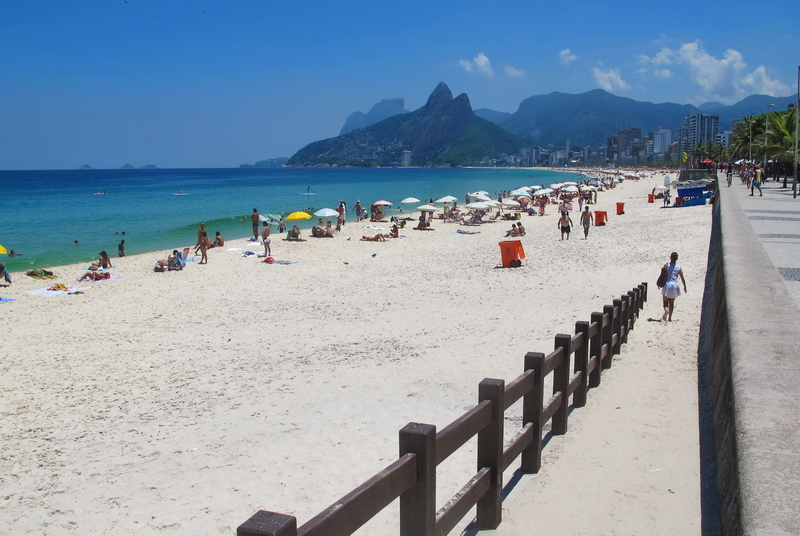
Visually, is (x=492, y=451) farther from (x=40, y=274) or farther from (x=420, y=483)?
(x=40, y=274)

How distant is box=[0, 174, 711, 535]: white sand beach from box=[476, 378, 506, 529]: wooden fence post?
0.50 feet

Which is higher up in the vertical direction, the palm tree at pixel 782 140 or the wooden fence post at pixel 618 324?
the palm tree at pixel 782 140

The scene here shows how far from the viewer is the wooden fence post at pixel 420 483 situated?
2.39m

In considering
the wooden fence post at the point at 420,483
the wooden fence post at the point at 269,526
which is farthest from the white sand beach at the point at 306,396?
the wooden fence post at the point at 269,526

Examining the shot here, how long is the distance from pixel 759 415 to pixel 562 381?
1745 millimetres

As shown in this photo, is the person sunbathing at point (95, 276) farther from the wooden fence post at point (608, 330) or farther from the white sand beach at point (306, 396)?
the wooden fence post at point (608, 330)

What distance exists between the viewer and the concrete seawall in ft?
7.30

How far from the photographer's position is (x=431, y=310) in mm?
11781

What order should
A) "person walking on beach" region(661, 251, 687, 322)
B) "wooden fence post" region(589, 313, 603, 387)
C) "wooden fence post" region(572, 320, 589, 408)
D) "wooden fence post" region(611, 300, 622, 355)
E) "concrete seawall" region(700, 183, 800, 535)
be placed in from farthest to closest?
"person walking on beach" region(661, 251, 687, 322) → "wooden fence post" region(611, 300, 622, 355) → "wooden fence post" region(589, 313, 603, 387) → "wooden fence post" region(572, 320, 589, 408) → "concrete seawall" region(700, 183, 800, 535)

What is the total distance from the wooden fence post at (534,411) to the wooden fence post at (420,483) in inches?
60.0

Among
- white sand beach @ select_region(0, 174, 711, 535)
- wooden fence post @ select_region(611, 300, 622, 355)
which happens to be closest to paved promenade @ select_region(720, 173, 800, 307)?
white sand beach @ select_region(0, 174, 711, 535)

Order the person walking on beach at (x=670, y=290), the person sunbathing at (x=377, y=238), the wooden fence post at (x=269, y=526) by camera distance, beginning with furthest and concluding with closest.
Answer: the person sunbathing at (x=377, y=238)
the person walking on beach at (x=670, y=290)
the wooden fence post at (x=269, y=526)

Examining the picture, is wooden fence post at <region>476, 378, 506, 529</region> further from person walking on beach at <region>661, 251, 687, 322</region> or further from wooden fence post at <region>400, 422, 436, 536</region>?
person walking on beach at <region>661, 251, 687, 322</region>

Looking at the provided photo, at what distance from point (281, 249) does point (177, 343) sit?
1334cm
